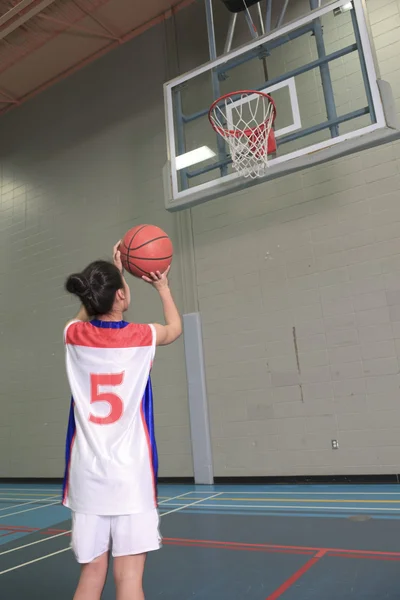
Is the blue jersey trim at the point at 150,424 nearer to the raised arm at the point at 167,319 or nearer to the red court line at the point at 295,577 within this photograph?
the raised arm at the point at 167,319

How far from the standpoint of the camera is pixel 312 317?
5512 millimetres

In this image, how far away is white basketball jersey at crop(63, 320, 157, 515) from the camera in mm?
1461

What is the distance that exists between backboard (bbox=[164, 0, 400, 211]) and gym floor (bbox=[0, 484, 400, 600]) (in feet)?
9.68

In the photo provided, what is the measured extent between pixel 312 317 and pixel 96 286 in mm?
4252

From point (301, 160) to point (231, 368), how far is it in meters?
2.76

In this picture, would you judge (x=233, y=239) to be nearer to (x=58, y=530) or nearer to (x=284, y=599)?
(x=58, y=530)

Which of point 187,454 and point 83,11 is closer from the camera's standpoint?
point 187,454

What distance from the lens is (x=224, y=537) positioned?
3.32 metres

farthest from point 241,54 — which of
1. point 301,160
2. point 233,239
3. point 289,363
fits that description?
point 289,363

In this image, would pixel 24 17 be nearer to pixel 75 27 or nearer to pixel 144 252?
pixel 75 27

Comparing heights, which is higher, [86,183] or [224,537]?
[86,183]

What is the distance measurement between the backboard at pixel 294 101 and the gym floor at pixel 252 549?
2951 millimetres

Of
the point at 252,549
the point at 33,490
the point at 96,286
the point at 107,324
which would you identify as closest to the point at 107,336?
the point at 107,324

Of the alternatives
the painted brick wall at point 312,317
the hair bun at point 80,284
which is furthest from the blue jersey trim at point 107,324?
the painted brick wall at point 312,317
